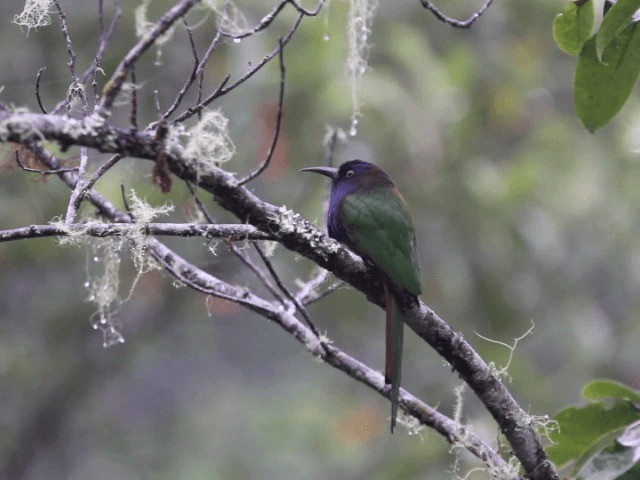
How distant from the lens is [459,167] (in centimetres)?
570

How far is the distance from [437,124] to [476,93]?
1053mm

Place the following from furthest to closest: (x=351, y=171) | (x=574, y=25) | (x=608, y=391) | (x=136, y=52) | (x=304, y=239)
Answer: (x=351, y=171)
(x=608, y=391)
(x=574, y=25)
(x=304, y=239)
(x=136, y=52)

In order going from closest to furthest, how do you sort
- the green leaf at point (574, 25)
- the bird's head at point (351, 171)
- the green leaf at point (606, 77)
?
the green leaf at point (574, 25) < the green leaf at point (606, 77) < the bird's head at point (351, 171)

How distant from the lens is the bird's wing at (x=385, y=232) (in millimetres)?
2205

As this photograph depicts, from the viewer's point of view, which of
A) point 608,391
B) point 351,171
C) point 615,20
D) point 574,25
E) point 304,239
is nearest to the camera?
point 304,239

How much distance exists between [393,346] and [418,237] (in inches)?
165

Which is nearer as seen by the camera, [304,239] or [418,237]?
[304,239]

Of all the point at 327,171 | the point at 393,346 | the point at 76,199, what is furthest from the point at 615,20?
the point at 76,199

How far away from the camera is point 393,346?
221 centimetres

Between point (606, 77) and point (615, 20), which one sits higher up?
point (606, 77)

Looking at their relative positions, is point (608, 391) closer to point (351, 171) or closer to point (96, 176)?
point (351, 171)

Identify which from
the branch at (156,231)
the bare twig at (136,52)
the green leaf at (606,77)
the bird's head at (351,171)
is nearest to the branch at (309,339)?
the branch at (156,231)

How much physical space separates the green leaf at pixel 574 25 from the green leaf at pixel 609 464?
1.06 m

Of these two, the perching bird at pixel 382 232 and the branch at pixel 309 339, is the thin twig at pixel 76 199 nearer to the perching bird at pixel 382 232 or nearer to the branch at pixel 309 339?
the branch at pixel 309 339
